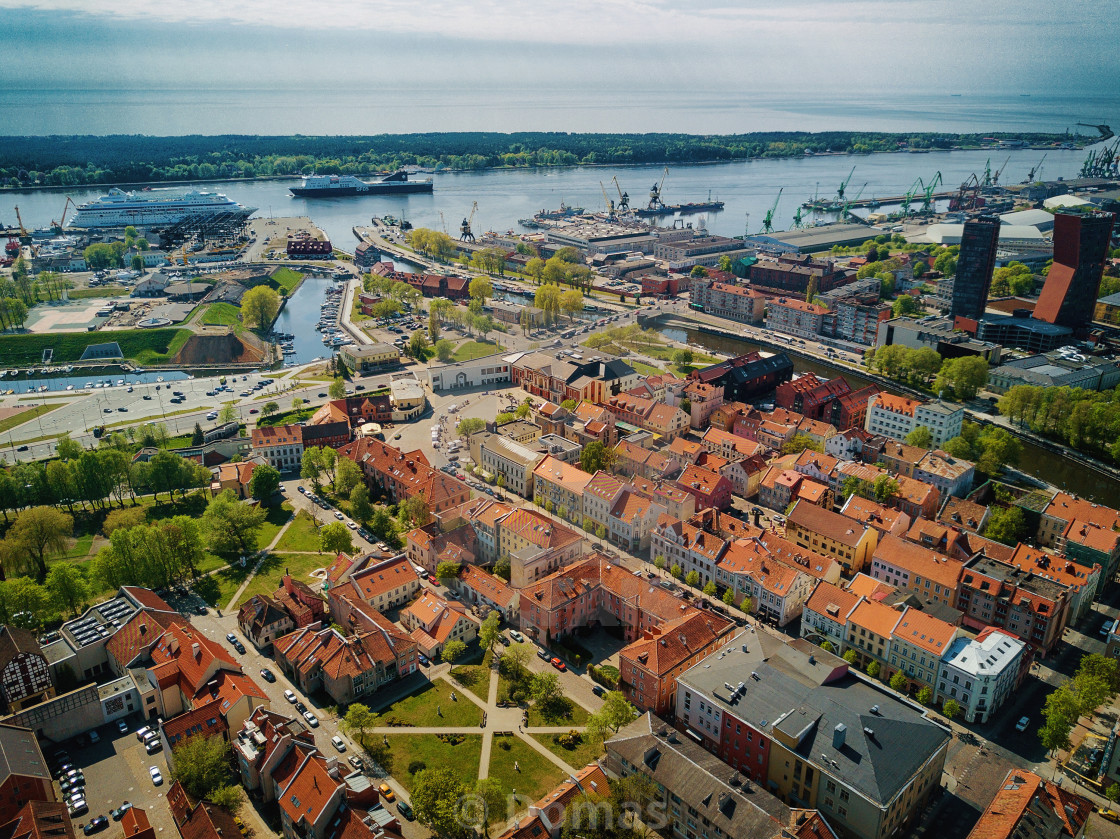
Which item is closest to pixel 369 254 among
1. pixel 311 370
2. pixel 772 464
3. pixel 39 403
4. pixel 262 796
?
pixel 311 370

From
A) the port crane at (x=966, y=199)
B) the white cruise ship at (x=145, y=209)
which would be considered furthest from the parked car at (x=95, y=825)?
the port crane at (x=966, y=199)

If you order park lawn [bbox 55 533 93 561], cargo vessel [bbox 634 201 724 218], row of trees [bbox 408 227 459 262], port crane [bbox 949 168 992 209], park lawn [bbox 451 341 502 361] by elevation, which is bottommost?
park lawn [bbox 55 533 93 561]

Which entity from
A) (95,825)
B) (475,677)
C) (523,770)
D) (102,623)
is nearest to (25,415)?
(102,623)

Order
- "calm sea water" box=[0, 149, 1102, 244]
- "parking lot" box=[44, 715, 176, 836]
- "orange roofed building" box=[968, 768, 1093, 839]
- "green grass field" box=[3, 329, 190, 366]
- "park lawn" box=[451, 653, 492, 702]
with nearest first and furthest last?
"orange roofed building" box=[968, 768, 1093, 839]
"parking lot" box=[44, 715, 176, 836]
"park lawn" box=[451, 653, 492, 702]
"green grass field" box=[3, 329, 190, 366]
"calm sea water" box=[0, 149, 1102, 244]

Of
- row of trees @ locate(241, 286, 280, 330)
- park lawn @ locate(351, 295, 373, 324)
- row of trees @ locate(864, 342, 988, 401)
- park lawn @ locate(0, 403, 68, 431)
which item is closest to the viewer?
park lawn @ locate(0, 403, 68, 431)

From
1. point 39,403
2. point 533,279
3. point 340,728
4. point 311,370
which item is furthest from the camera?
point 533,279

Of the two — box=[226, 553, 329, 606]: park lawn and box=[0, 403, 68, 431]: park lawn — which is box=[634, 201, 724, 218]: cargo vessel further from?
box=[226, 553, 329, 606]: park lawn

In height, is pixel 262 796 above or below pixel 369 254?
below

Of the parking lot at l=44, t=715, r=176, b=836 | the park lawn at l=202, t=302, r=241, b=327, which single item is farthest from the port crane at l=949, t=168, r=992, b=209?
the parking lot at l=44, t=715, r=176, b=836

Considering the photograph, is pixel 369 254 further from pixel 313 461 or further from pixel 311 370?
pixel 313 461
